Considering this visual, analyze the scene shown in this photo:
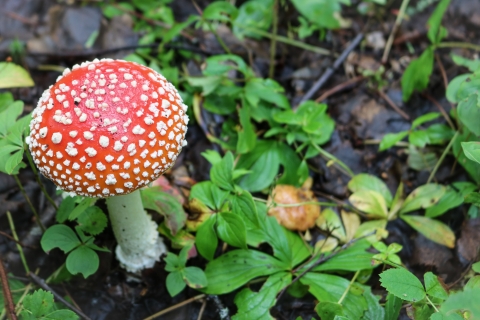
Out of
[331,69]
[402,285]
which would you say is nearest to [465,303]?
[402,285]

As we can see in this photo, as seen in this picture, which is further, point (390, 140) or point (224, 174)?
point (390, 140)

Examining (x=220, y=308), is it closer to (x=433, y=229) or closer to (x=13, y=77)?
(x=433, y=229)

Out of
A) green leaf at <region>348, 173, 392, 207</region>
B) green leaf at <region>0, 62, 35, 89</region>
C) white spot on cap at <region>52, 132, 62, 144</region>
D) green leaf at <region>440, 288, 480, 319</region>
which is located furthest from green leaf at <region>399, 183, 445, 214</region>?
green leaf at <region>0, 62, 35, 89</region>

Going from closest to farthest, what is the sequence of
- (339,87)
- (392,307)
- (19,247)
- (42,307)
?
(42,307)
(392,307)
(19,247)
(339,87)

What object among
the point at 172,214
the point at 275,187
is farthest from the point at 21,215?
the point at 275,187

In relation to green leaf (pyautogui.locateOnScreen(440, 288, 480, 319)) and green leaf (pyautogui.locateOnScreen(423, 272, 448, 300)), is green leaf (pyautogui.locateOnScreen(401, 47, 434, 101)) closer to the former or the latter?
green leaf (pyautogui.locateOnScreen(423, 272, 448, 300))

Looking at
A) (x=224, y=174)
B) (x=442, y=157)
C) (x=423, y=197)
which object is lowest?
(x=423, y=197)

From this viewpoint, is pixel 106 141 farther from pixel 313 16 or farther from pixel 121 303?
pixel 313 16

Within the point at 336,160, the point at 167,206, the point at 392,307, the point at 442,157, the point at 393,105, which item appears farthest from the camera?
the point at 393,105
